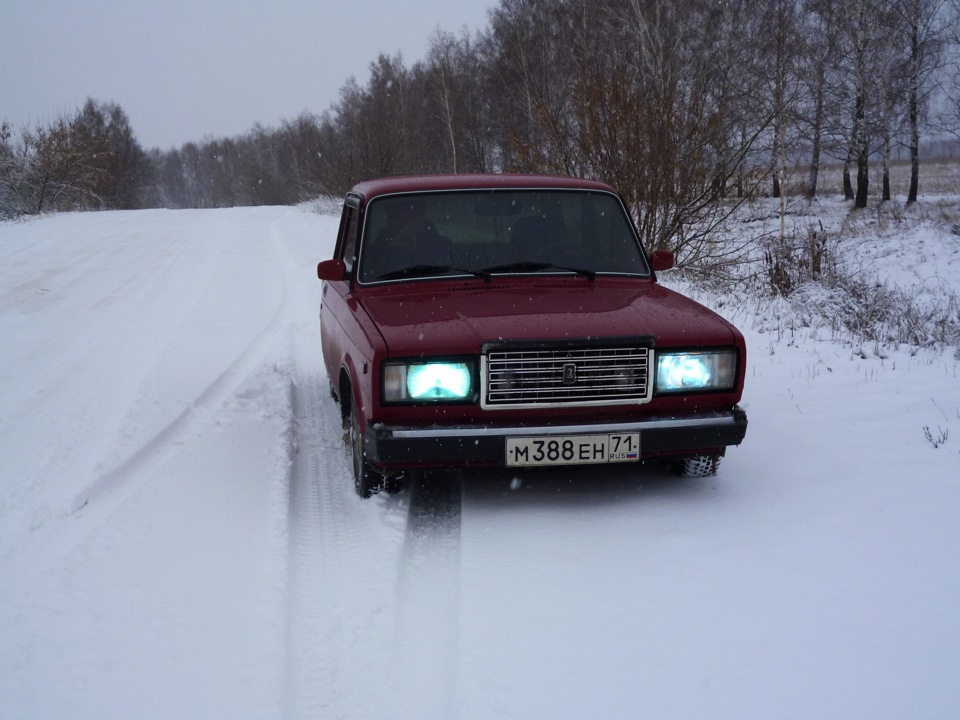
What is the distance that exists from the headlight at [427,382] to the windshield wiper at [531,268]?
3.50ft

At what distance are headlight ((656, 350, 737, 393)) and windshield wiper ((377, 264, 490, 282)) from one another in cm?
123

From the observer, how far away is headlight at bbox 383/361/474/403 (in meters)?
3.91

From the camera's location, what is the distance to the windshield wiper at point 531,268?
484cm

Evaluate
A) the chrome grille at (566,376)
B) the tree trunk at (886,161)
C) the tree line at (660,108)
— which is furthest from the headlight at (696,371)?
the tree trunk at (886,161)

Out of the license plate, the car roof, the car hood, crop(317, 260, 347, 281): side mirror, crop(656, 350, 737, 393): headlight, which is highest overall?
the car roof

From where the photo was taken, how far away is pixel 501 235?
5.03m

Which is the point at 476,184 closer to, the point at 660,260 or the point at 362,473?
the point at 660,260

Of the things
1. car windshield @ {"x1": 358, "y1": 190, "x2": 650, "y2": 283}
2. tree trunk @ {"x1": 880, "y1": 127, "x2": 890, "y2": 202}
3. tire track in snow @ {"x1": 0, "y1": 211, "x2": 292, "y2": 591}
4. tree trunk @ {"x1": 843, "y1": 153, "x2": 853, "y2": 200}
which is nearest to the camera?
tire track in snow @ {"x1": 0, "y1": 211, "x2": 292, "y2": 591}

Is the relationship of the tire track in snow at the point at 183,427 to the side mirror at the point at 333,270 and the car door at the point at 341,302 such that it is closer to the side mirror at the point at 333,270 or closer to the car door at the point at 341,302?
the car door at the point at 341,302

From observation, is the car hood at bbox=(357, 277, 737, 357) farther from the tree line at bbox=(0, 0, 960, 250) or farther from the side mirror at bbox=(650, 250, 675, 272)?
the tree line at bbox=(0, 0, 960, 250)

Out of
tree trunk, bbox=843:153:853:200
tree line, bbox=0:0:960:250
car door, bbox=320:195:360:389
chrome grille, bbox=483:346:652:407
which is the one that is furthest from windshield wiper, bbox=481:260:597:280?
tree trunk, bbox=843:153:853:200

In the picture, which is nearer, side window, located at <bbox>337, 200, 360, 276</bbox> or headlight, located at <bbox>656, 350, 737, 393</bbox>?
headlight, located at <bbox>656, 350, 737, 393</bbox>

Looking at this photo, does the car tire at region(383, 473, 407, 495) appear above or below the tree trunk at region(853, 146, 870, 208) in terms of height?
below

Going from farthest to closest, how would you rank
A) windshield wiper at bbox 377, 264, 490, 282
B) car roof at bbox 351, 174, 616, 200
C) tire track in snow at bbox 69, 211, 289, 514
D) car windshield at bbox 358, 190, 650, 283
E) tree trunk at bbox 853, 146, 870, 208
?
tree trunk at bbox 853, 146, 870, 208
car roof at bbox 351, 174, 616, 200
car windshield at bbox 358, 190, 650, 283
windshield wiper at bbox 377, 264, 490, 282
tire track in snow at bbox 69, 211, 289, 514
